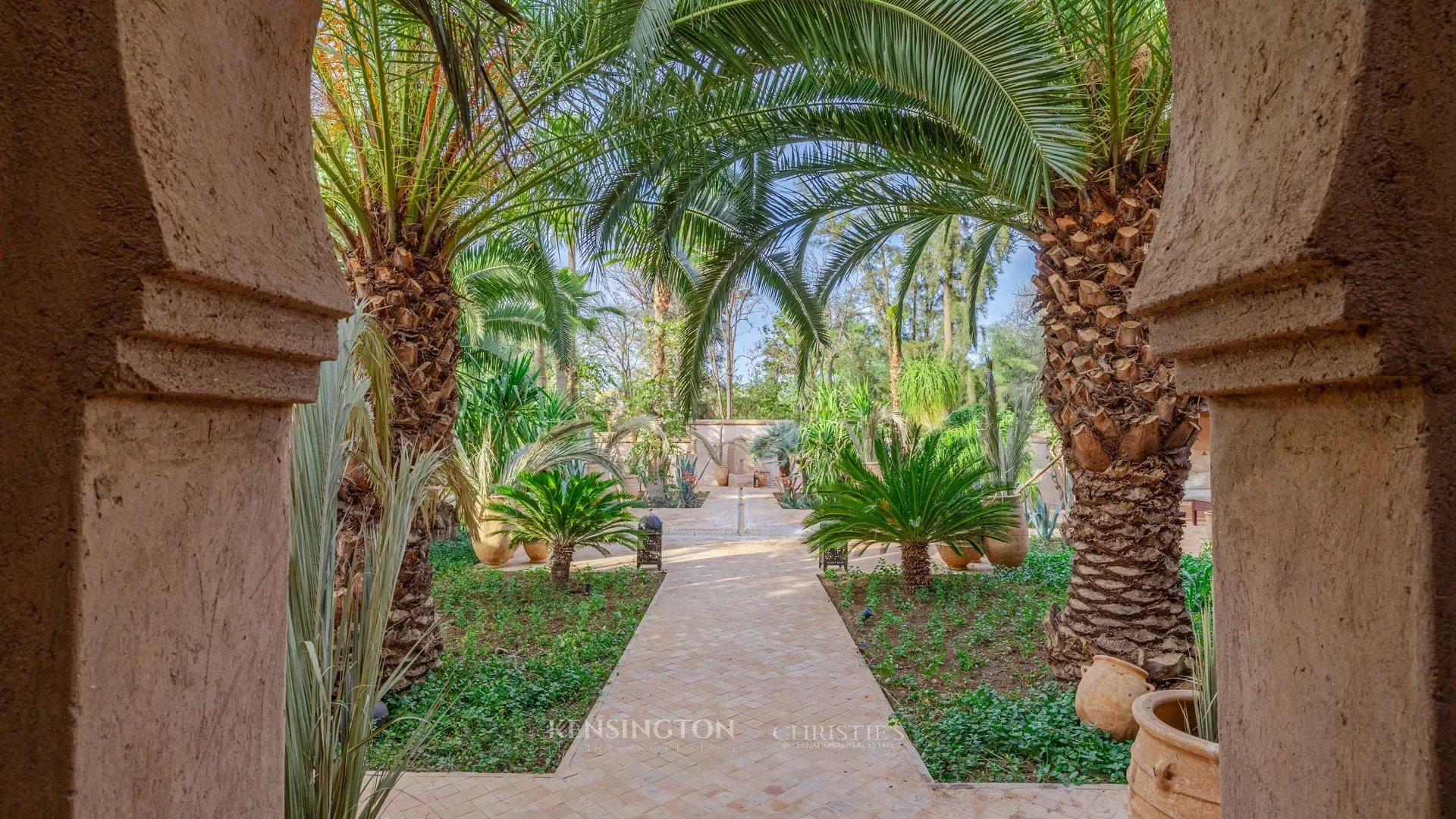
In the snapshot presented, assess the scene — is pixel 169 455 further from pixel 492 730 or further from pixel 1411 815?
pixel 492 730

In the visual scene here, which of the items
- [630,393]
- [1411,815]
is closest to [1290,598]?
[1411,815]

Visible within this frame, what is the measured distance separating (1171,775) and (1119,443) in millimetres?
2442

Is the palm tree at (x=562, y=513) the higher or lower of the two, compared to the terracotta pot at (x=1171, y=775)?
higher

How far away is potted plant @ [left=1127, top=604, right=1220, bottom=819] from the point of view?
2.77 meters

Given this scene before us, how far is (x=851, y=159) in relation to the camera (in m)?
6.20

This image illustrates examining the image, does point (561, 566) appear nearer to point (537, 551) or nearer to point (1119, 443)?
point (537, 551)

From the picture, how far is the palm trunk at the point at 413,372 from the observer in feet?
17.1

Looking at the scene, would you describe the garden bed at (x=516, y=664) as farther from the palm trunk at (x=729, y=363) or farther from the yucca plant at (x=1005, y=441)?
the palm trunk at (x=729, y=363)

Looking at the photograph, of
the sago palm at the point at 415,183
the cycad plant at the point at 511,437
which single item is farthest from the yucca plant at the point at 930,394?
the sago palm at the point at 415,183

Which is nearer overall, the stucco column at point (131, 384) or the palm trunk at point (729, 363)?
the stucco column at point (131, 384)

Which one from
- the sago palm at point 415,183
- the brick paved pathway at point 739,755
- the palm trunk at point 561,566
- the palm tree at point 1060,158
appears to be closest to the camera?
the brick paved pathway at point 739,755

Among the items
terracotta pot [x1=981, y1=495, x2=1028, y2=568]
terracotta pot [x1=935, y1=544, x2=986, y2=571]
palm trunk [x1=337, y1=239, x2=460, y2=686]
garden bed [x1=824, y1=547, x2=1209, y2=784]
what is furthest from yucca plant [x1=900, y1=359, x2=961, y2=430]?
palm trunk [x1=337, y1=239, x2=460, y2=686]

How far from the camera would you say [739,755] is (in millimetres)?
4051

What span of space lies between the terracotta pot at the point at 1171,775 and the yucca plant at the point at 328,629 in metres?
2.72
